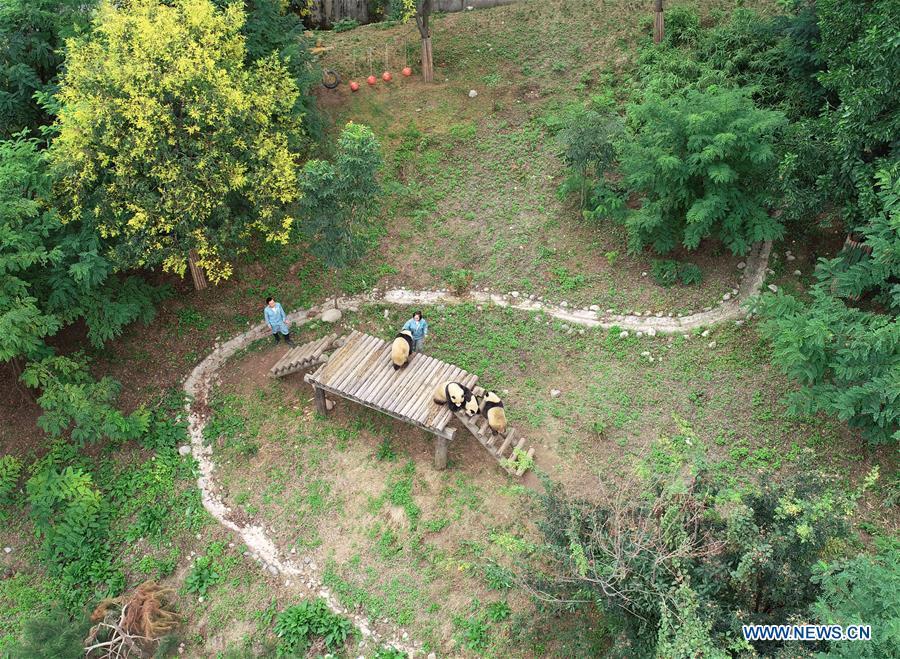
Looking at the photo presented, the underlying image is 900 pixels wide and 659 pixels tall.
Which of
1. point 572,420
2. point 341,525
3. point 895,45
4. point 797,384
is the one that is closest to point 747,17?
point 895,45

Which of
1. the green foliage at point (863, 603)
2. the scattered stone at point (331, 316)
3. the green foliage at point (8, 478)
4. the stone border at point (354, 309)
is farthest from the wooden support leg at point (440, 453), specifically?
the green foliage at point (8, 478)

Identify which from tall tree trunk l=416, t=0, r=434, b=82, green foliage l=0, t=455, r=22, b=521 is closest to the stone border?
green foliage l=0, t=455, r=22, b=521

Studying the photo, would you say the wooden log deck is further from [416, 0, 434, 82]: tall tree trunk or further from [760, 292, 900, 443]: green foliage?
[416, 0, 434, 82]: tall tree trunk

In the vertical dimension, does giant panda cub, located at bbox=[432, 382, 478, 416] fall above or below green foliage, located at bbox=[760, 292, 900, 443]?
below

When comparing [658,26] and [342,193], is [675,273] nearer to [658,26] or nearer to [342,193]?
[342,193]

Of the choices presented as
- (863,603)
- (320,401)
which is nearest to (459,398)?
(320,401)

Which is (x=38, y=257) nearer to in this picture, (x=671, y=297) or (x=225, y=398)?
(x=225, y=398)

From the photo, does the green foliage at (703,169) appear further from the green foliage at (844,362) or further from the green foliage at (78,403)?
the green foliage at (78,403)
